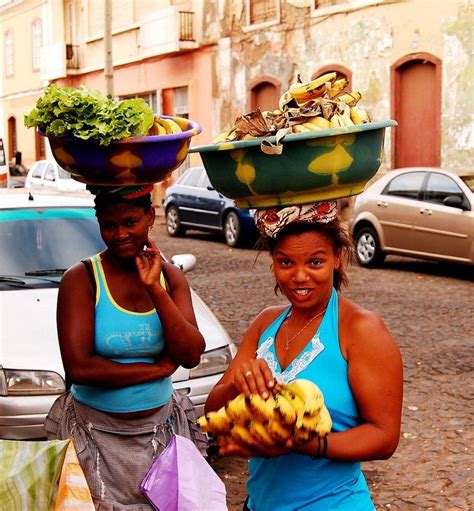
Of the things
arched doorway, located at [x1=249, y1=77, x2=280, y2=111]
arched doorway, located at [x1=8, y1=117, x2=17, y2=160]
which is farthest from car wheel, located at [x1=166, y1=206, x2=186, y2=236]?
arched doorway, located at [x1=8, y1=117, x2=17, y2=160]

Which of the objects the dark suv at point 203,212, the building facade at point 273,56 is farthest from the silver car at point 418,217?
the building facade at point 273,56

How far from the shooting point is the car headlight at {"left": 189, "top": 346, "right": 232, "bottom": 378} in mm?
5652

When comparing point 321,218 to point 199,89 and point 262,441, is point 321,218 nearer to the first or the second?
point 262,441

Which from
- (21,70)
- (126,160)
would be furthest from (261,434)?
(21,70)

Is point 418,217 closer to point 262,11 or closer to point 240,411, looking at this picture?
point 240,411

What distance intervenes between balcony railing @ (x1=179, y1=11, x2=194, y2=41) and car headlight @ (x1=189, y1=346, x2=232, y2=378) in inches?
964

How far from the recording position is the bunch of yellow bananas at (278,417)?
2277 millimetres

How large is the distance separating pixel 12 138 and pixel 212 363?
132 ft

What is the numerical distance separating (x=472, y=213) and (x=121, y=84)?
22379 millimetres

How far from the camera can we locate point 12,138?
145 feet

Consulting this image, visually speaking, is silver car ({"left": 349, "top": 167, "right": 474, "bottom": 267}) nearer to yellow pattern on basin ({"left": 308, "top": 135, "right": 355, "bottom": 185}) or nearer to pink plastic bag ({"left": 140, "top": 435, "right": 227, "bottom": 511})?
pink plastic bag ({"left": 140, "top": 435, "right": 227, "bottom": 511})

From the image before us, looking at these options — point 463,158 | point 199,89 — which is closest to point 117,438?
point 463,158

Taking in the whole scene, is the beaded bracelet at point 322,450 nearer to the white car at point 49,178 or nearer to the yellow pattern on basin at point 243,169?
the yellow pattern on basin at point 243,169

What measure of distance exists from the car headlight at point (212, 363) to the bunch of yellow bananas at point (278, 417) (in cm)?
329
